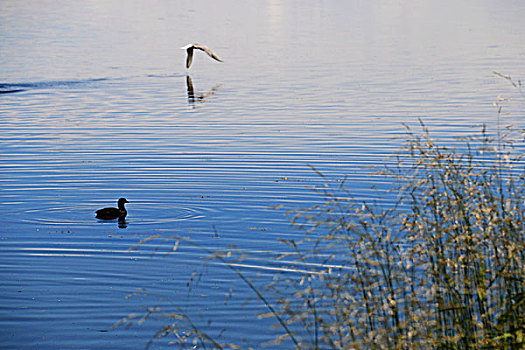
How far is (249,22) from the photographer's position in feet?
237

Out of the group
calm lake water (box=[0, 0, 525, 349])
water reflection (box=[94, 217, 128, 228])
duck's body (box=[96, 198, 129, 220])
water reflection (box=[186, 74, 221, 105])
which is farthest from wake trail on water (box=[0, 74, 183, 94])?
water reflection (box=[94, 217, 128, 228])

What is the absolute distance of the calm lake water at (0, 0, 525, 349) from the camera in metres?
9.80

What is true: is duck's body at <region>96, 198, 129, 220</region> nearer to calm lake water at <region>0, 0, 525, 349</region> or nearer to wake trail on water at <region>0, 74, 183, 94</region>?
calm lake water at <region>0, 0, 525, 349</region>

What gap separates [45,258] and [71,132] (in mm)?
10678

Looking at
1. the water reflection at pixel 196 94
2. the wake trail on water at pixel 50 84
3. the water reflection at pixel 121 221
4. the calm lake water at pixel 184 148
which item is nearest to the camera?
the calm lake water at pixel 184 148

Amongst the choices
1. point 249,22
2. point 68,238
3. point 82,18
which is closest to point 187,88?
point 68,238

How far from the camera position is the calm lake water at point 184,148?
32.1 ft

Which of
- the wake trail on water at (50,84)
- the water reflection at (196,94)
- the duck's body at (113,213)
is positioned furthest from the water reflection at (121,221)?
the wake trail on water at (50,84)

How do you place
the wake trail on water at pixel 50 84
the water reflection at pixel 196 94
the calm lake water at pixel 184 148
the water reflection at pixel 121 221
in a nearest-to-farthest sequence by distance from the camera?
the calm lake water at pixel 184 148
the water reflection at pixel 121 221
the water reflection at pixel 196 94
the wake trail on water at pixel 50 84

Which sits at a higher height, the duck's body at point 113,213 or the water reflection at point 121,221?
the duck's body at point 113,213

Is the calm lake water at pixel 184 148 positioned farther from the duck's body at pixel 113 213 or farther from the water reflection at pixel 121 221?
the duck's body at pixel 113 213

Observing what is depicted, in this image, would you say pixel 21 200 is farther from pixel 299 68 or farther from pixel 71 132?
pixel 299 68

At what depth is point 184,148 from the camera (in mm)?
18750

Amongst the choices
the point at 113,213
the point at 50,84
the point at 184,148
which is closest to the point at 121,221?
the point at 113,213
